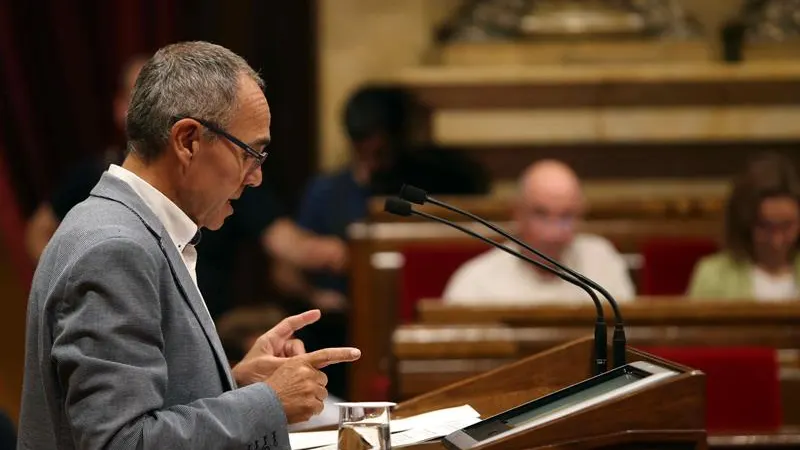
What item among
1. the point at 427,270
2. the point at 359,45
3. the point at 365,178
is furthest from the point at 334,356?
the point at 359,45

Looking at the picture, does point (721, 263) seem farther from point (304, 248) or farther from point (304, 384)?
point (304, 384)

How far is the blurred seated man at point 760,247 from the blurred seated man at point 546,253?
35 centimetres

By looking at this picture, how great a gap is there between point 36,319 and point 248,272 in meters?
5.06

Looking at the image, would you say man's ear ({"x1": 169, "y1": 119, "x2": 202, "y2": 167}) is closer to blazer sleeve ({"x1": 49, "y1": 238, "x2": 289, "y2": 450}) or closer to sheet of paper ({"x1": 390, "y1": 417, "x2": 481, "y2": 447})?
blazer sleeve ({"x1": 49, "y1": 238, "x2": 289, "y2": 450})

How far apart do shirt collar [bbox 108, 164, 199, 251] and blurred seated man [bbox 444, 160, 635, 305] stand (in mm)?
3129

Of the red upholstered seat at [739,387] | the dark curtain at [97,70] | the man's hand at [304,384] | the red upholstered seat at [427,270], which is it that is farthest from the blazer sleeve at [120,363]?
the dark curtain at [97,70]

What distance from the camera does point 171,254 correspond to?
2268 millimetres

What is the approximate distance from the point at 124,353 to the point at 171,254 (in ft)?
0.78

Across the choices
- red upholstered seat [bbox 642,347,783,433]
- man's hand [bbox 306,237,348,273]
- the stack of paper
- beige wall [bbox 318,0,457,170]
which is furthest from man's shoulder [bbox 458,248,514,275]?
the stack of paper

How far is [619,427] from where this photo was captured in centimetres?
220

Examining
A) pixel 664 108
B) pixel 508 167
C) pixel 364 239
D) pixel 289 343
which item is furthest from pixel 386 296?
pixel 289 343

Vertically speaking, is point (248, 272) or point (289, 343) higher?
point (289, 343)

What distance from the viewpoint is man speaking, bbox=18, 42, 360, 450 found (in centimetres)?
208

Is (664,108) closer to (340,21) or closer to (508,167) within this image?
(508,167)
